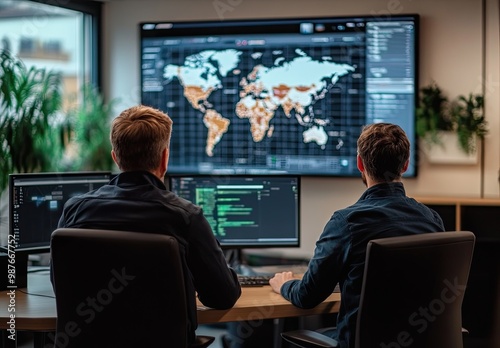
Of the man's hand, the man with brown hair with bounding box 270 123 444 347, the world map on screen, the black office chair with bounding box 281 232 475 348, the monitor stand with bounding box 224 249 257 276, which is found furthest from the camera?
the world map on screen

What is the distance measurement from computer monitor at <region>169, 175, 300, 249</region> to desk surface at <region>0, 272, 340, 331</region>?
453mm

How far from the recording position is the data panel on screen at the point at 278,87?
4.57 metres

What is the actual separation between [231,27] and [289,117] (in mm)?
694

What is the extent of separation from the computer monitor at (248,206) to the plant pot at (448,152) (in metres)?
1.52

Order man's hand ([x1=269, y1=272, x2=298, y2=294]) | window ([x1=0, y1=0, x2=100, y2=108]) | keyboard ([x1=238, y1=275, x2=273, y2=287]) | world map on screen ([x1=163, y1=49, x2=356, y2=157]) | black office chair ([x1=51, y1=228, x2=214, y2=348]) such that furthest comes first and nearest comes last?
world map on screen ([x1=163, y1=49, x2=356, y2=157])
window ([x1=0, y1=0, x2=100, y2=108])
keyboard ([x1=238, y1=275, x2=273, y2=287])
man's hand ([x1=269, y1=272, x2=298, y2=294])
black office chair ([x1=51, y1=228, x2=214, y2=348])

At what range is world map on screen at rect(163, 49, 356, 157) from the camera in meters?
4.71

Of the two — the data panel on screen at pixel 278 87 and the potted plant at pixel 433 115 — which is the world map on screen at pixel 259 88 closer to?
the data panel on screen at pixel 278 87

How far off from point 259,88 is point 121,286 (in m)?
2.88

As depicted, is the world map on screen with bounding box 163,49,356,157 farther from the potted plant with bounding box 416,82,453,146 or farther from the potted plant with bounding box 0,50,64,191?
the potted plant with bounding box 0,50,64,191

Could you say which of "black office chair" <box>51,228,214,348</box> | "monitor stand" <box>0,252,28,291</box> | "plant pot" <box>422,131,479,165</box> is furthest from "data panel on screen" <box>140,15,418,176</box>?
"black office chair" <box>51,228,214,348</box>

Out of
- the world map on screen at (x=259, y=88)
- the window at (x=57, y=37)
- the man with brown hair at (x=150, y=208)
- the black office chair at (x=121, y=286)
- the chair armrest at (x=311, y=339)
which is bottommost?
the chair armrest at (x=311, y=339)

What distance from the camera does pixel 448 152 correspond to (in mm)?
4492

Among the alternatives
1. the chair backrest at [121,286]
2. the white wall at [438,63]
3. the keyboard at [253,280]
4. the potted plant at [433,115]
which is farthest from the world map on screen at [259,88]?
the chair backrest at [121,286]

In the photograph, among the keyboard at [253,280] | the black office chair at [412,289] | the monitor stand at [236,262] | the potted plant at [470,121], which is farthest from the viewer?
the potted plant at [470,121]
